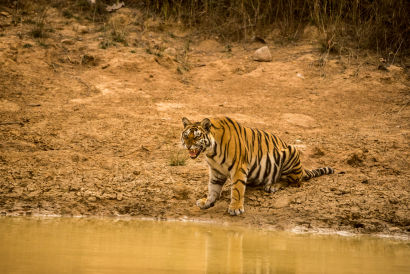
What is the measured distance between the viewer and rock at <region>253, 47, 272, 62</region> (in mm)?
12195

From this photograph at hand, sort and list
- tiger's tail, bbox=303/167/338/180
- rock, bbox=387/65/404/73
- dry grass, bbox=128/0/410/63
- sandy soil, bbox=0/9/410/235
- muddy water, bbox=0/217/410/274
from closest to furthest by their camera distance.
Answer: muddy water, bbox=0/217/410/274 < sandy soil, bbox=0/9/410/235 < tiger's tail, bbox=303/167/338/180 < rock, bbox=387/65/404/73 < dry grass, bbox=128/0/410/63

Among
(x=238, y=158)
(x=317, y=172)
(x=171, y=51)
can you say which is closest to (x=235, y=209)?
(x=238, y=158)

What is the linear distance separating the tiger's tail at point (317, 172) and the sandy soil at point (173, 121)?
5.8 inches

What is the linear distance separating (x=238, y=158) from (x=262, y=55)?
6677 mm

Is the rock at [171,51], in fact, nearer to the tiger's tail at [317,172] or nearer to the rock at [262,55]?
the rock at [262,55]

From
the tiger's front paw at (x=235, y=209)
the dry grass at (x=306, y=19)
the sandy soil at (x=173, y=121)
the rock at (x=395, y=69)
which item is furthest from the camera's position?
the dry grass at (x=306, y=19)

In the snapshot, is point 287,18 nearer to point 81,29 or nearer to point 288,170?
point 81,29

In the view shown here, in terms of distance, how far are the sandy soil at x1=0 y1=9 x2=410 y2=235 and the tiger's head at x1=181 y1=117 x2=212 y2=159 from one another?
38.6 inches

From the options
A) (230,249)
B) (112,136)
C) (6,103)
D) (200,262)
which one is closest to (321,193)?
(230,249)

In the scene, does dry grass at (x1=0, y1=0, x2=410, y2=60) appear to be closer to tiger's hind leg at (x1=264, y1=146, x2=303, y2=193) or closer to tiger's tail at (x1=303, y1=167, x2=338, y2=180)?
tiger's tail at (x1=303, y1=167, x2=338, y2=180)

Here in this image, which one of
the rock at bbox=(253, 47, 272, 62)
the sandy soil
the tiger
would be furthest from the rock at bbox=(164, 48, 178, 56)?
the tiger

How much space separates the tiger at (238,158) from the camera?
5.90 meters

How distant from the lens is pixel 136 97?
10352 mm

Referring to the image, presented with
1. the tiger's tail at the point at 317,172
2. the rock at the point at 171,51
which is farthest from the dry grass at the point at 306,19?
the tiger's tail at the point at 317,172
